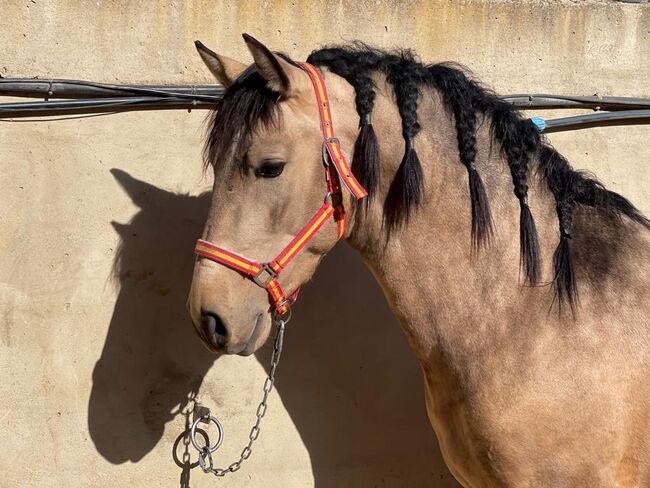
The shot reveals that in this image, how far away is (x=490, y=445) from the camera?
241 cm

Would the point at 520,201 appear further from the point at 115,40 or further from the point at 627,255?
the point at 115,40

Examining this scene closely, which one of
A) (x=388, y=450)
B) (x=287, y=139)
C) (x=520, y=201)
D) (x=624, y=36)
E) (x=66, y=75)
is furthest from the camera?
(x=624, y=36)

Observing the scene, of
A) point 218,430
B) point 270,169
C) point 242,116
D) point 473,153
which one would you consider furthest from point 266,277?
point 218,430

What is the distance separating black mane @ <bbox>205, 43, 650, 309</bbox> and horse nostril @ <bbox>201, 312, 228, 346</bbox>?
488 millimetres

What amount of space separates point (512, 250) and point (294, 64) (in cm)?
90

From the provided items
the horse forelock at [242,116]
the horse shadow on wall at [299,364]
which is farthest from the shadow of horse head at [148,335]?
the horse forelock at [242,116]

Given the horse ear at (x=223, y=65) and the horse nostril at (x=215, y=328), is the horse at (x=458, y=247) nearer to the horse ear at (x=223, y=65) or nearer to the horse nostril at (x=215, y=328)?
the horse nostril at (x=215, y=328)

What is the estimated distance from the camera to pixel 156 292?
3314 millimetres

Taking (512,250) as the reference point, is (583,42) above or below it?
above

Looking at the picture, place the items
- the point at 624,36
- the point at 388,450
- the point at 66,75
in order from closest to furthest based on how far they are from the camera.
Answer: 1. the point at 66,75
2. the point at 388,450
3. the point at 624,36

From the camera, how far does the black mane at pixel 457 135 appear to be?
7.80 feet

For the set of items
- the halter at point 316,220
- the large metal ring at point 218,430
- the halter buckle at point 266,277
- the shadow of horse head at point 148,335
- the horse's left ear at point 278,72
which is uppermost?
the horse's left ear at point 278,72

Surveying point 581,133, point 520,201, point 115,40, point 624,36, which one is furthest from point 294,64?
point 624,36

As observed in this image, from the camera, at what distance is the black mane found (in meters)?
2.38
